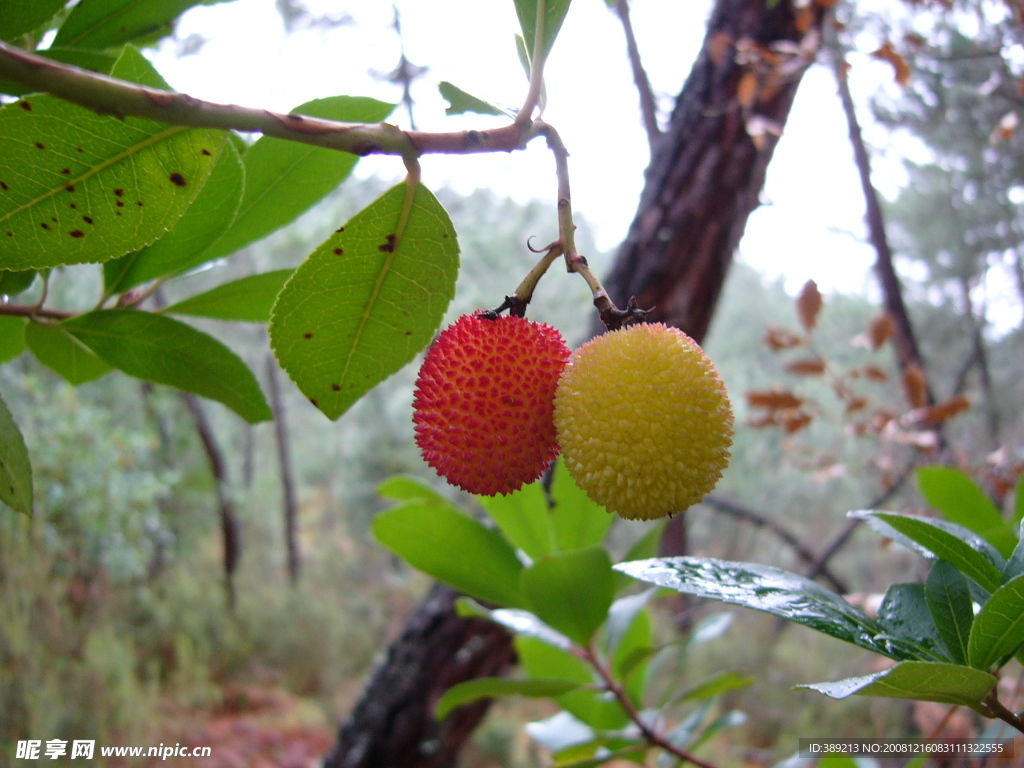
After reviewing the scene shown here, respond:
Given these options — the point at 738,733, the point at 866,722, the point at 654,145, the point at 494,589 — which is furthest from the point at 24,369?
the point at 866,722

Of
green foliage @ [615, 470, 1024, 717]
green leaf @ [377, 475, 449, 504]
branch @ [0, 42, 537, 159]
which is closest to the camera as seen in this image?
branch @ [0, 42, 537, 159]

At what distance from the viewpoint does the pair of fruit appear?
1.81ft

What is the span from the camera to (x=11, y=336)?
0.69 metres

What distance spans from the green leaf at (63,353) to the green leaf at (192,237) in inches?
2.7

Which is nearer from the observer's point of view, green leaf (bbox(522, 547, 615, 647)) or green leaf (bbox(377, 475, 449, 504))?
green leaf (bbox(522, 547, 615, 647))

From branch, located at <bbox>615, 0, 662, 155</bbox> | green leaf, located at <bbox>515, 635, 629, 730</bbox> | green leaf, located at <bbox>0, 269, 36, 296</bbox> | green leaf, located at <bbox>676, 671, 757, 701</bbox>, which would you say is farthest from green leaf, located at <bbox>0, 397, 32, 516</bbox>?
branch, located at <bbox>615, 0, 662, 155</bbox>

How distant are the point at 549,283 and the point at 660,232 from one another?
4.80 meters

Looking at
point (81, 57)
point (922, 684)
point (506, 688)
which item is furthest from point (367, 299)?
point (506, 688)

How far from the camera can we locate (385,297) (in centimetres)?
53

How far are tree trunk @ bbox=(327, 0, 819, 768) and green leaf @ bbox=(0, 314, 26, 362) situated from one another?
113 cm

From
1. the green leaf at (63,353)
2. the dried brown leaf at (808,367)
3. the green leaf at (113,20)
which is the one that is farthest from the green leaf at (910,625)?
the dried brown leaf at (808,367)

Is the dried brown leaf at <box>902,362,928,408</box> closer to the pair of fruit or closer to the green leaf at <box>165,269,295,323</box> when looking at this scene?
the pair of fruit

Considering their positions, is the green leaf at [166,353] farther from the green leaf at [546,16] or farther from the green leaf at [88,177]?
the green leaf at [546,16]

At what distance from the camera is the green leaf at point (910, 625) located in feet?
1.77
